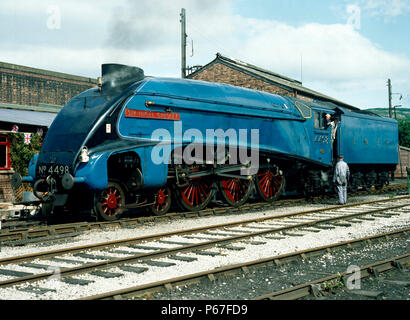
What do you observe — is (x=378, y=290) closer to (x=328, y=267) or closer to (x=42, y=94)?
(x=328, y=267)

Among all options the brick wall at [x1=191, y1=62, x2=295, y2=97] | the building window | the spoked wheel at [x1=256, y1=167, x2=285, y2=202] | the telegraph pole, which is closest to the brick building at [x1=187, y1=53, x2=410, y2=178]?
the brick wall at [x1=191, y1=62, x2=295, y2=97]

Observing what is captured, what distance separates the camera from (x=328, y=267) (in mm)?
6258

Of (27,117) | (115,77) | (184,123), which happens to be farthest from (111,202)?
(27,117)

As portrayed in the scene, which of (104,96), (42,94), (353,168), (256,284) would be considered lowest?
(256,284)

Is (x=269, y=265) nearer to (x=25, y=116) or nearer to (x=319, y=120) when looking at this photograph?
(x=319, y=120)

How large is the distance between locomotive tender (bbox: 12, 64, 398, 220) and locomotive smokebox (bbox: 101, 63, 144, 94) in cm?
2

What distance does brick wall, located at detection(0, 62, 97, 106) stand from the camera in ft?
94.5

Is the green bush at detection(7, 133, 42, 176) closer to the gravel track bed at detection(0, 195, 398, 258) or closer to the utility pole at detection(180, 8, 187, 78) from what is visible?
the utility pole at detection(180, 8, 187, 78)

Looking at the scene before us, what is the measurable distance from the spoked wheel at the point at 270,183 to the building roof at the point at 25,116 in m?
8.85

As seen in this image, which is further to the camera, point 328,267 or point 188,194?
point 188,194

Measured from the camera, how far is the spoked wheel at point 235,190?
12.8 metres

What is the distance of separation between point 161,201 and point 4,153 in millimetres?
8492
